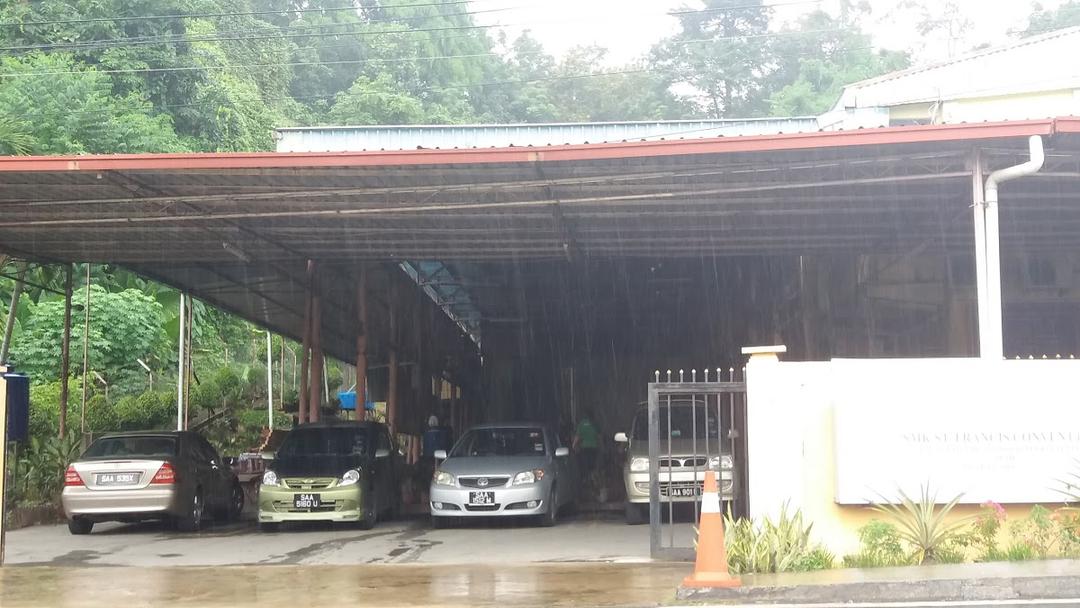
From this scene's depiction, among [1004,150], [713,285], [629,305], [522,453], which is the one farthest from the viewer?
[629,305]

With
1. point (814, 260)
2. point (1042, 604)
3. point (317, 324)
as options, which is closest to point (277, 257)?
point (317, 324)

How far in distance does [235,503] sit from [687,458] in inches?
305

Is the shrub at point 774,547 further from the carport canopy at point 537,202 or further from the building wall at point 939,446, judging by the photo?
the carport canopy at point 537,202

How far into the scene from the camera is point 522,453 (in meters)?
16.5

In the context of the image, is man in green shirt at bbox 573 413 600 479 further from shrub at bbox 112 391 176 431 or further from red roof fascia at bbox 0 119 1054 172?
shrub at bbox 112 391 176 431

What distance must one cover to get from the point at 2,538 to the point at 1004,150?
1116cm

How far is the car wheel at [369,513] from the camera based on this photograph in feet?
51.3

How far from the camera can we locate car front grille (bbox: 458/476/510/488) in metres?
15.1

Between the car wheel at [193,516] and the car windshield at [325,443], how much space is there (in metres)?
1.32

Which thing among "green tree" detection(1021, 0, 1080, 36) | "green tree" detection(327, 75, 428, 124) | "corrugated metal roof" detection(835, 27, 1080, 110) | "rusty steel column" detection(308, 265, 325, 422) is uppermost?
"green tree" detection(1021, 0, 1080, 36)

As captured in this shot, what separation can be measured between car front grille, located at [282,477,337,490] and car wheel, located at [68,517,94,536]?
2.88m

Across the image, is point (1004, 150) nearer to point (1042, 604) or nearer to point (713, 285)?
point (1042, 604)

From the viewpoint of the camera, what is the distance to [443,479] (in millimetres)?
15398

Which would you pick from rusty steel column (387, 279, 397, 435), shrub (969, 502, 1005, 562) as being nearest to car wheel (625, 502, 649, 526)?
shrub (969, 502, 1005, 562)
